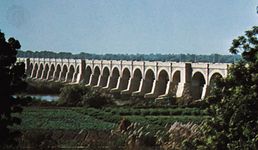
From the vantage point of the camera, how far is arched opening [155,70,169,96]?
58894mm

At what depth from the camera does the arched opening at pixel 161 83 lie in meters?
58.9

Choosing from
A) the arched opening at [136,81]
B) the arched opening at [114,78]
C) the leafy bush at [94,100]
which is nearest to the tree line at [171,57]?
the arched opening at [136,81]

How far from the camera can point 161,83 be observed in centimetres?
5903

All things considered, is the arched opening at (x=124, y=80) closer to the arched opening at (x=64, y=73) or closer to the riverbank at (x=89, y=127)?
the arched opening at (x=64, y=73)

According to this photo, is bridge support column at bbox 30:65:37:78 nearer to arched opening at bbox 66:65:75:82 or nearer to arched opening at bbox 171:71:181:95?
arched opening at bbox 66:65:75:82

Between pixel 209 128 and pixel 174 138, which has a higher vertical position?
pixel 209 128

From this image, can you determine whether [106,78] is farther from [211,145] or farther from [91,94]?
[211,145]

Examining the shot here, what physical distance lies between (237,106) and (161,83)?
49700mm

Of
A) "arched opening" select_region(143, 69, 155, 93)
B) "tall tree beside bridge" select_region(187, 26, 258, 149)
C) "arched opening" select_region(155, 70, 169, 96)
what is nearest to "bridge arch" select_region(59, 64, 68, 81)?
"arched opening" select_region(143, 69, 155, 93)

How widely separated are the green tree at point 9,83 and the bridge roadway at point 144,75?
743 inches

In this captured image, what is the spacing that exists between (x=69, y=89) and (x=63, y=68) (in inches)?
2131

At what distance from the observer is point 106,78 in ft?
257

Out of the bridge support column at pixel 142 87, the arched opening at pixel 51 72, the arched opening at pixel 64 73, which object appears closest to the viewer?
the bridge support column at pixel 142 87

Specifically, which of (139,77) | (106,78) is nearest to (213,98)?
(139,77)
